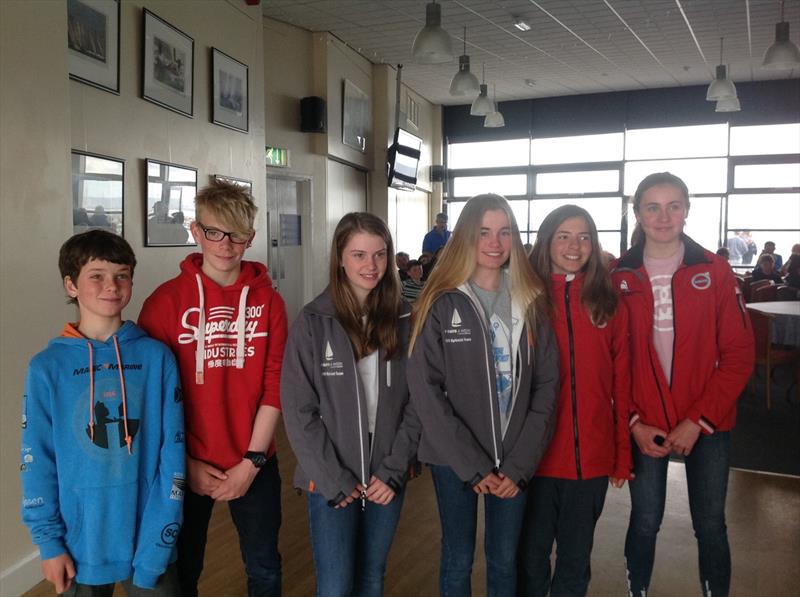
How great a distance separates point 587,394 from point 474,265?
20.9 inches

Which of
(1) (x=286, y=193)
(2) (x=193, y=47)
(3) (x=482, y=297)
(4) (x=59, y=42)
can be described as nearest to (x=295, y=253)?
(1) (x=286, y=193)

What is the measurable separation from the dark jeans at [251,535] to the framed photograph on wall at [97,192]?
237 cm

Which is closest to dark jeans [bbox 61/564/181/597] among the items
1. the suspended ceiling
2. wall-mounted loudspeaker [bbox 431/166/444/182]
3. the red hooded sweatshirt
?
the red hooded sweatshirt

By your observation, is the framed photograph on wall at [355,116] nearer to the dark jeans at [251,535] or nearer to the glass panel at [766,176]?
the glass panel at [766,176]

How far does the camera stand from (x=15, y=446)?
2676mm

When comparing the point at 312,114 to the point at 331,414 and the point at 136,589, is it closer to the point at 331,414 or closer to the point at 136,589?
the point at 331,414

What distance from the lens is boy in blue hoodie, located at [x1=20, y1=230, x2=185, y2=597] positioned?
5.41 ft

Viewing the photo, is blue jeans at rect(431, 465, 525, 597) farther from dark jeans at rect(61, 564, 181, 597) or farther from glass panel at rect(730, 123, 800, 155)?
glass panel at rect(730, 123, 800, 155)

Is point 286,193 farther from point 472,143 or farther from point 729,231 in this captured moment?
point 729,231

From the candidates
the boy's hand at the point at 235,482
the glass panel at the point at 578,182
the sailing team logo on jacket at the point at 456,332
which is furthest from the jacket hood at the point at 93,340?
the glass panel at the point at 578,182

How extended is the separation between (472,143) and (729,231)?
4.71 m

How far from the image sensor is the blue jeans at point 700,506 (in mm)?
2107

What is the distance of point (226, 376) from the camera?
6.36ft

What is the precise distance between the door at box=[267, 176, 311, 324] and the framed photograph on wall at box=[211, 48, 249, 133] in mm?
1663
